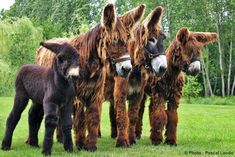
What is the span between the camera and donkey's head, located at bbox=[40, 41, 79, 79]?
7.84m

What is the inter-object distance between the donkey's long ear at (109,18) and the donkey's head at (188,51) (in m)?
1.96

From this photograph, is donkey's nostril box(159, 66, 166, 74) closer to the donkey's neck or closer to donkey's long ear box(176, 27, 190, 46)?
the donkey's neck

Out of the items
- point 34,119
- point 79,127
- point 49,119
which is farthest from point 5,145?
point 49,119

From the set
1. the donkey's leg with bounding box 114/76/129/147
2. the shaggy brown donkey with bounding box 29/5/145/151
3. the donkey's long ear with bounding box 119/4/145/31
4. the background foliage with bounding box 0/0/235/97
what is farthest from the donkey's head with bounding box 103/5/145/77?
the background foliage with bounding box 0/0/235/97

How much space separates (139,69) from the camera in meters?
9.90

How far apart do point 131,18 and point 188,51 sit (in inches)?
61.5

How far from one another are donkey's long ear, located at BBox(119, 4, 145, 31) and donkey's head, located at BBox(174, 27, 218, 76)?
116 cm

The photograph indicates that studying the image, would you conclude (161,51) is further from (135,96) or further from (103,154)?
(103,154)

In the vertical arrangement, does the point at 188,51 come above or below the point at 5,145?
above

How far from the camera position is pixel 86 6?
6650cm

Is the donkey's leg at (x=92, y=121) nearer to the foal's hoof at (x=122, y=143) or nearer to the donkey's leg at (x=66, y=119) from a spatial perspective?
the donkey's leg at (x=66, y=119)

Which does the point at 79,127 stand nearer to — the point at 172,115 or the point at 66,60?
the point at 66,60

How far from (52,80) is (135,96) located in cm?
243

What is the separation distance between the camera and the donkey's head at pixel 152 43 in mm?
9297
